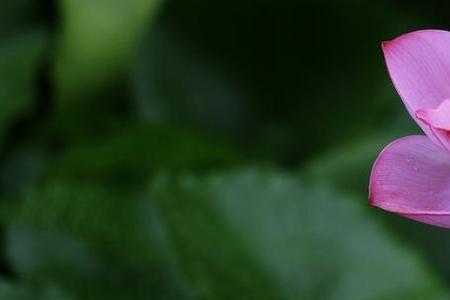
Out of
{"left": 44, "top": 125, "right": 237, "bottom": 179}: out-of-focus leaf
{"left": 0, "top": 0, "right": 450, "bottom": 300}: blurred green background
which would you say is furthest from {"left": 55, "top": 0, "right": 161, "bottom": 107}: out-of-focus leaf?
{"left": 44, "top": 125, "right": 237, "bottom": 179}: out-of-focus leaf

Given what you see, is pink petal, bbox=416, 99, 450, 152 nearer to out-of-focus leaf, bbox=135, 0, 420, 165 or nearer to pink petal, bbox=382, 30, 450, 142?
pink petal, bbox=382, 30, 450, 142

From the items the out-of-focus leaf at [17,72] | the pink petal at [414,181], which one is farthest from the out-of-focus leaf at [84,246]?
the pink petal at [414,181]

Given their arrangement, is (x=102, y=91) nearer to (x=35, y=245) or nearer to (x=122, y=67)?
(x=122, y=67)

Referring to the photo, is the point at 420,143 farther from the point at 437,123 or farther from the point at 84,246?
the point at 84,246

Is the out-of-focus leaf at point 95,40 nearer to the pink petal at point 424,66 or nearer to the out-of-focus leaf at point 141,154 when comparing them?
the out-of-focus leaf at point 141,154

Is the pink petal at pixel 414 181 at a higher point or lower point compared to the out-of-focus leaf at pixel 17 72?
lower

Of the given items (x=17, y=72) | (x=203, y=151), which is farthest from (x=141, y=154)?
(x=17, y=72)

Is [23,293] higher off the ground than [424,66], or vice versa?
[23,293]
